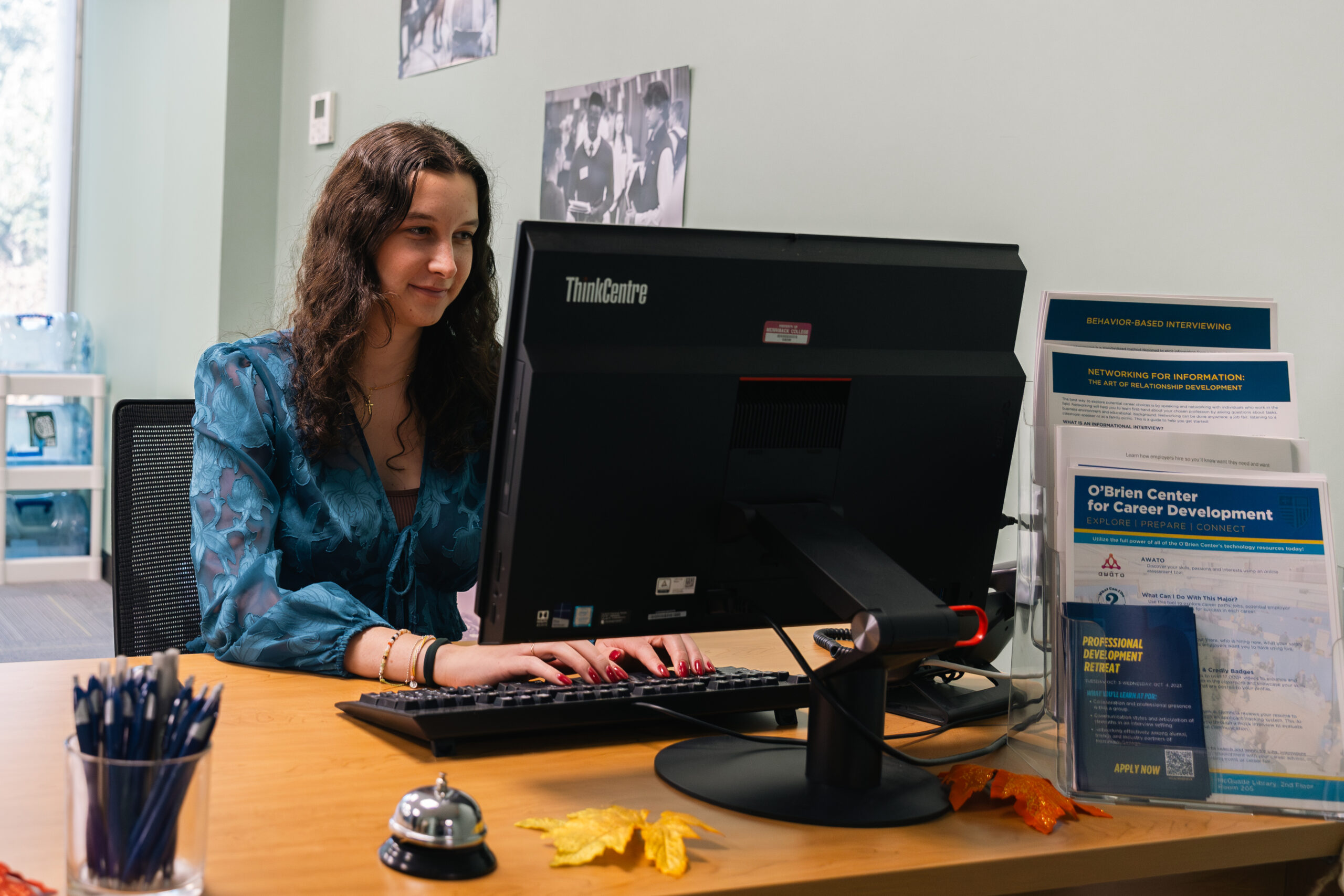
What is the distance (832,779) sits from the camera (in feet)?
3.18

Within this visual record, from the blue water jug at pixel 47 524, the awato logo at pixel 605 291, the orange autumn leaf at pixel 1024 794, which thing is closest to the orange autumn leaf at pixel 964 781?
the orange autumn leaf at pixel 1024 794

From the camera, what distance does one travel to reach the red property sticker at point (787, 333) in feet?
3.10

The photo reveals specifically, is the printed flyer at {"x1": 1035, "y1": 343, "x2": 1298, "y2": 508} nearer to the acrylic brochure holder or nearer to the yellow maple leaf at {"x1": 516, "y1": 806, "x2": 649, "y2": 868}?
the acrylic brochure holder

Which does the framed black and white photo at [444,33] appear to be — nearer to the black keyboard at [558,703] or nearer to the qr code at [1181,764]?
the black keyboard at [558,703]

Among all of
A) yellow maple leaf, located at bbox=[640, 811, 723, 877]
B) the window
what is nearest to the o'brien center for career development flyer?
yellow maple leaf, located at bbox=[640, 811, 723, 877]

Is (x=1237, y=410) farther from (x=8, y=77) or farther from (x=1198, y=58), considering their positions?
(x=8, y=77)

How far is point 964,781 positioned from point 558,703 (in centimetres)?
36

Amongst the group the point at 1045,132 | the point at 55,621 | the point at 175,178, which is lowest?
the point at 55,621

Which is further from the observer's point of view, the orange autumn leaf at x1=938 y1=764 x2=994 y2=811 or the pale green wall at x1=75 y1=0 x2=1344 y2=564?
the pale green wall at x1=75 y1=0 x2=1344 y2=564

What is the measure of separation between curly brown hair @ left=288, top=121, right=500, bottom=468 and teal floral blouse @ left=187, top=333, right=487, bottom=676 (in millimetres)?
28

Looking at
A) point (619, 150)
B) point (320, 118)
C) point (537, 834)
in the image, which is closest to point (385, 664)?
point (537, 834)

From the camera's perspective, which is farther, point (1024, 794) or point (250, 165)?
point (250, 165)

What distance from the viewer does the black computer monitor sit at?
2.89 feet

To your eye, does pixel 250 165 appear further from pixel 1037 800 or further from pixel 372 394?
pixel 1037 800
